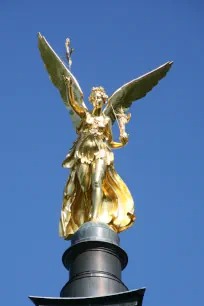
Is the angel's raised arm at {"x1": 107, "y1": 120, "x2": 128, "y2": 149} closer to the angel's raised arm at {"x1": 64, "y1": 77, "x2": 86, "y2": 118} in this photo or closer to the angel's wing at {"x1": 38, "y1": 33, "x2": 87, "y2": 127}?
the angel's raised arm at {"x1": 64, "y1": 77, "x2": 86, "y2": 118}

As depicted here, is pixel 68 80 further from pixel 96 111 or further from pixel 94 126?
pixel 94 126

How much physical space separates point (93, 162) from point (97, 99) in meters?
2.18

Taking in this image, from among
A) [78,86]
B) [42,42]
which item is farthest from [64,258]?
[42,42]

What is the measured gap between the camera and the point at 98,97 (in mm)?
24688

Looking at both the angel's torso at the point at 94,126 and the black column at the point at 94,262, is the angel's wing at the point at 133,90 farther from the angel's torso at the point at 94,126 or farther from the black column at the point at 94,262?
the black column at the point at 94,262

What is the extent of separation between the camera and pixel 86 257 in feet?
67.7

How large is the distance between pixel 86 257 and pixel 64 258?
72 cm

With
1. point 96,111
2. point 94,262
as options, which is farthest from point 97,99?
point 94,262

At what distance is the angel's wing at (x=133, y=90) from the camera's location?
25500 millimetres

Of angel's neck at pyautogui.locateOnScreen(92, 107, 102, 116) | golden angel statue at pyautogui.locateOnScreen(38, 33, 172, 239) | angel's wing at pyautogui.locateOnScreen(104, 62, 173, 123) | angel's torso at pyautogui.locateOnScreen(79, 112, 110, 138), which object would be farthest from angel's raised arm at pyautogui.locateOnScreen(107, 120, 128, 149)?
angel's wing at pyautogui.locateOnScreen(104, 62, 173, 123)

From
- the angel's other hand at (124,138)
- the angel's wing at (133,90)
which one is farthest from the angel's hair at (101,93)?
the angel's other hand at (124,138)

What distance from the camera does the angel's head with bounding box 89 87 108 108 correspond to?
971 inches

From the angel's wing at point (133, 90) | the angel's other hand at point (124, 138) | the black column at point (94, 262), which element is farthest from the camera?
the angel's wing at point (133, 90)

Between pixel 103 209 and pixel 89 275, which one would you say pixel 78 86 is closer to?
pixel 103 209
